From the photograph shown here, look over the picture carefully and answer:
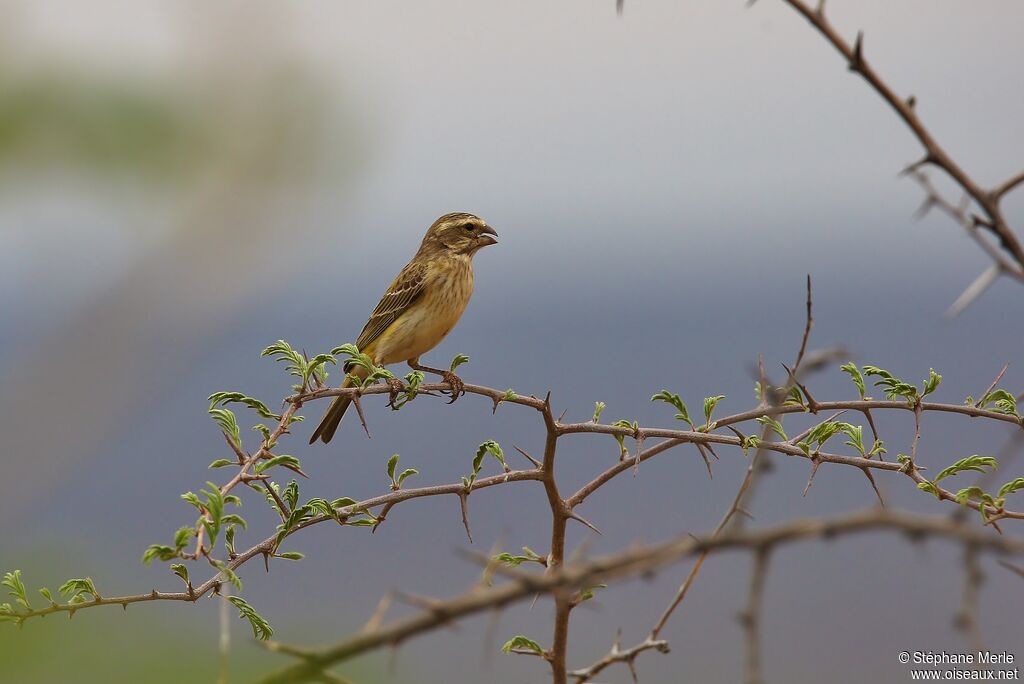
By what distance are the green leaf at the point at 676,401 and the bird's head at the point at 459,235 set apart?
519 cm

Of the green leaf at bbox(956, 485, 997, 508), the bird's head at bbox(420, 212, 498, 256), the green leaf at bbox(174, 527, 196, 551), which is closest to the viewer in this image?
the green leaf at bbox(174, 527, 196, 551)

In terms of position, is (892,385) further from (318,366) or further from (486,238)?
(486,238)

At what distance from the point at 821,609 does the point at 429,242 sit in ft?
228

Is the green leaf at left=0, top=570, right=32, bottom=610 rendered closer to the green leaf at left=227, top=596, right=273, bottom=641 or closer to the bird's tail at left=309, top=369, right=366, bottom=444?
the green leaf at left=227, top=596, right=273, bottom=641

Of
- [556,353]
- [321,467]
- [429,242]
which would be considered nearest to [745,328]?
[556,353]

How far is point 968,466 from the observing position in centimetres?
357

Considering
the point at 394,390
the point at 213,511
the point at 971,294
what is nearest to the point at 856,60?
the point at 971,294

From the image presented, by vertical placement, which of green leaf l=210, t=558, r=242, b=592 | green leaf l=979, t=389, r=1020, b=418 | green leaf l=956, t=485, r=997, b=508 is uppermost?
green leaf l=979, t=389, r=1020, b=418

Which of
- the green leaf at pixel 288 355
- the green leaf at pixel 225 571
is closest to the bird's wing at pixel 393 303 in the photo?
the green leaf at pixel 288 355

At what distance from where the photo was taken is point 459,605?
1382 millimetres

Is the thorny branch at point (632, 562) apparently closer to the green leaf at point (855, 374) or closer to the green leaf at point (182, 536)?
the green leaf at point (182, 536)

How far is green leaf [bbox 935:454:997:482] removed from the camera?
3467 millimetres

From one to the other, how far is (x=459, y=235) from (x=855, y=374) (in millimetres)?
5468

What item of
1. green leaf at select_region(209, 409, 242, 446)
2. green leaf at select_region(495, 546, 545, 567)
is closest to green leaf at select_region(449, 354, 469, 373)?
green leaf at select_region(495, 546, 545, 567)
